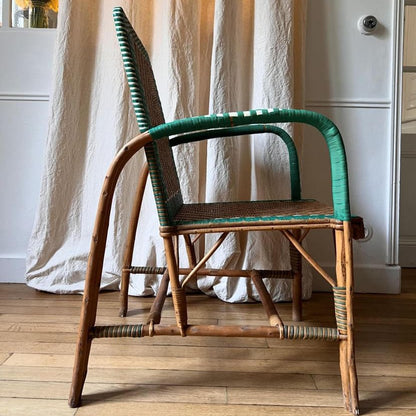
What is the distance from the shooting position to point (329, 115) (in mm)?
1565

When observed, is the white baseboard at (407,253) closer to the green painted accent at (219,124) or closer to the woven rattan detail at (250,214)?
the woven rattan detail at (250,214)

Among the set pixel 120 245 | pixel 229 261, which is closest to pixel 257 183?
pixel 229 261

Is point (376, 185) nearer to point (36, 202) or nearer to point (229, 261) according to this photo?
point (229, 261)

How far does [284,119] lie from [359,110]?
907mm

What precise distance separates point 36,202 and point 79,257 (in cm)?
32

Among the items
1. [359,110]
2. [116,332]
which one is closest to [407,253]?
[359,110]

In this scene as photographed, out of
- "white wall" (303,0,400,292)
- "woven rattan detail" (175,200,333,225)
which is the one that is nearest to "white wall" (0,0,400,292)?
"white wall" (303,0,400,292)

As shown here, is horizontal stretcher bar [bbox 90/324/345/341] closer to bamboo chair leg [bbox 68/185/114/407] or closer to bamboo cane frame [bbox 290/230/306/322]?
bamboo chair leg [bbox 68/185/114/407]

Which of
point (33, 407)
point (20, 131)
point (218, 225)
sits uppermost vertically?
point (20, 131)

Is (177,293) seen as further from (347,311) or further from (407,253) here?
(407,253)

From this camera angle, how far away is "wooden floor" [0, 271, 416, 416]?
0.81 meters

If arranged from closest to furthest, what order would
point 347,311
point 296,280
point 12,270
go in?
1. point 347,311
2. point 296,280
3. point 12,270

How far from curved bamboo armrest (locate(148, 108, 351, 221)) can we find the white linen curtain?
2.06 ft

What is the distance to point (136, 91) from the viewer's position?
0.79m
